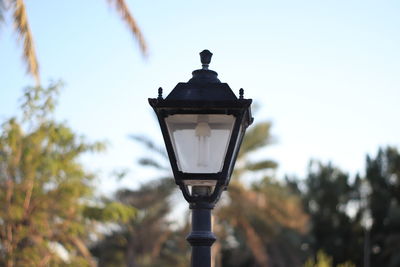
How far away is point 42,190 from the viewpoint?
14.3m

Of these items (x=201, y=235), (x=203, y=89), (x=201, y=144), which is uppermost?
(x=203, y=89)

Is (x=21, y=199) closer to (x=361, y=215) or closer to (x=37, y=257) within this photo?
(x=37, y=257)

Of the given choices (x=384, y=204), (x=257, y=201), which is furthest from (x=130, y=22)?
(x=384, y=204)

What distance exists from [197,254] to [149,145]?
19.8 metres

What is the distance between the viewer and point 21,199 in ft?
46.1

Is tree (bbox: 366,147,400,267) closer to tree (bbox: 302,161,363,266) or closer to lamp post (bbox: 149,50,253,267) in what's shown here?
tree (bbox: 302,161,363,266)

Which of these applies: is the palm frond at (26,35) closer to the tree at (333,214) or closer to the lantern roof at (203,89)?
the lantern roof at (203,89)

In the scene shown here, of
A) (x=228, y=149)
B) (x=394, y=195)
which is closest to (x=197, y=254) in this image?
(x=228, y=149)

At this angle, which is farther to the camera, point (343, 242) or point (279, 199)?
point (343, 242)

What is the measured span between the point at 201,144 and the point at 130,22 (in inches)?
258

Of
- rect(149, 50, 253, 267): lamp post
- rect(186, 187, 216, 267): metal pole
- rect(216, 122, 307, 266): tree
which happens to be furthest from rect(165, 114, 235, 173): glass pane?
rect(216, 122, 307, 266): tree

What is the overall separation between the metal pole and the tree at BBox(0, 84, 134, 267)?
10.4m

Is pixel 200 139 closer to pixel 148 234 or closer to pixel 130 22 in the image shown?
pixel 130 22

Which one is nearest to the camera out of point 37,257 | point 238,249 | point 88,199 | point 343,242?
point 37,257
